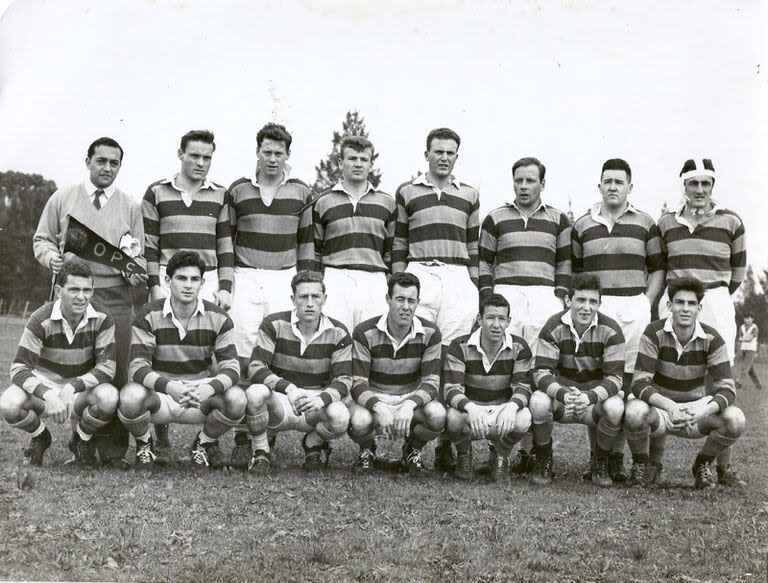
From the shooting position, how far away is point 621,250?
19.3ft

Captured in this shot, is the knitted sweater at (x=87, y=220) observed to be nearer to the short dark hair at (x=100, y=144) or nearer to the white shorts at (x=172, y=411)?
the short dark hair at (x=100, y=144)

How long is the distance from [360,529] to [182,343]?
6.24ft

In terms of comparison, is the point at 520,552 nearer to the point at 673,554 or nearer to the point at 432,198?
the point at 673,554

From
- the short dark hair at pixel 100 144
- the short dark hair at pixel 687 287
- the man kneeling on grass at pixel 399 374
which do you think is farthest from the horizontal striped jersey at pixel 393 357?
the short dark hair at pixel 100 144

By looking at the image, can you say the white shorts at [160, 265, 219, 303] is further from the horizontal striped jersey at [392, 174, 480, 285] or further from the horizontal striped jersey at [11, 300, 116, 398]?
the horizontal striped jersey at [392, 174, 480, 285]

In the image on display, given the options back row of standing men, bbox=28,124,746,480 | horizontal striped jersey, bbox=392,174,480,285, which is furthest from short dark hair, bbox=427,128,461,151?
horizontal striped jersey, bbox=392,174,480,285

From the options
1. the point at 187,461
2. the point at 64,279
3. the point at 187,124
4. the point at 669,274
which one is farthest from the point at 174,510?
the point at 669,274

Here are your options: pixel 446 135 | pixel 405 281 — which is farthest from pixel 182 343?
pixel 446 135

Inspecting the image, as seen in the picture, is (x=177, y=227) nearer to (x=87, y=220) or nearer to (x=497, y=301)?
(x=87, y=220)

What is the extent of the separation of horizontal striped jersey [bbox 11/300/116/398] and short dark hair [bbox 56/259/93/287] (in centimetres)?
19

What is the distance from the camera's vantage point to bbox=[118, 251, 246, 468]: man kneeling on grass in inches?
203

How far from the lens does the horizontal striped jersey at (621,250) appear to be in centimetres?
590

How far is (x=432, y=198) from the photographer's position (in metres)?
5.97

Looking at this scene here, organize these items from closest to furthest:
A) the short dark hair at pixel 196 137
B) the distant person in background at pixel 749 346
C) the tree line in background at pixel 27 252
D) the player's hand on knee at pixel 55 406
A: the player's hand on knee at pixel 55 406 < the short dark hair at pixel 196 137 < the tree line in background at pixel 27 252 < the distant person in background at pixel 749 346
